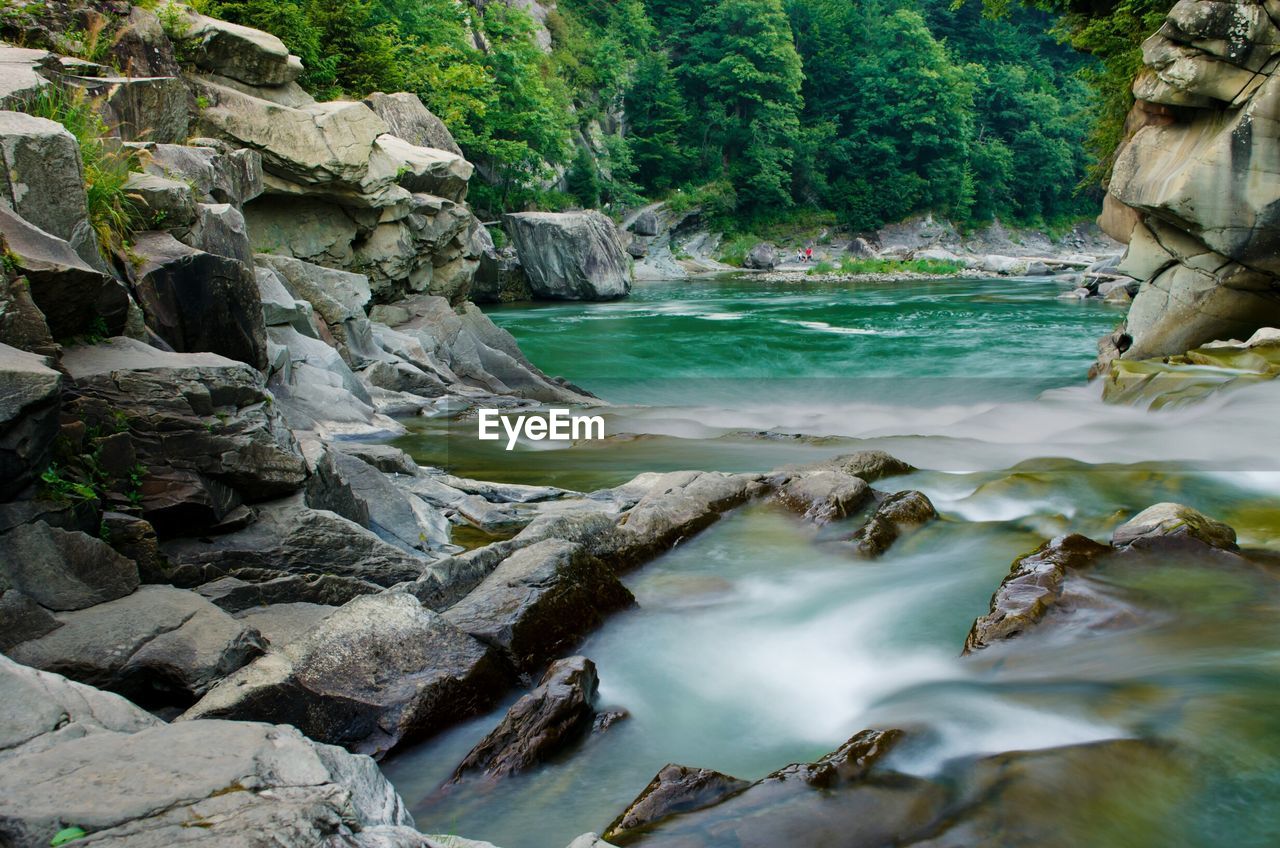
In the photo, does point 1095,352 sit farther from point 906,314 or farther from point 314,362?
point 314,362

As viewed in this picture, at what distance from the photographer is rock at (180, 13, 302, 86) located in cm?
1487

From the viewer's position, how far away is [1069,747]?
3.73 metres

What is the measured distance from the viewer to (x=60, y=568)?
4191 mm

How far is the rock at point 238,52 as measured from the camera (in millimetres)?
14867

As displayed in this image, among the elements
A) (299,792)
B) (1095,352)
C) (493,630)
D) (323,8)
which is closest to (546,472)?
(493,630)

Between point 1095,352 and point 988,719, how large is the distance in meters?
17.0

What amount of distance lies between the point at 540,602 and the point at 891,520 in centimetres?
311

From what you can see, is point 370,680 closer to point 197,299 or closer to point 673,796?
point 673,796

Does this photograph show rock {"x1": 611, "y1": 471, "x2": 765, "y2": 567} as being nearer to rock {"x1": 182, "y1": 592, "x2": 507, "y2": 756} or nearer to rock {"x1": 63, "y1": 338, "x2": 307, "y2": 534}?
rock {"x1": 182, "y1": 592, "x2": 507, "y2": 756}

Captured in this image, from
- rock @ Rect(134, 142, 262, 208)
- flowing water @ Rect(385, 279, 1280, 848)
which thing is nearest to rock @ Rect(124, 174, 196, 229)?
rock @ Rect(134, 142, 262, 208)

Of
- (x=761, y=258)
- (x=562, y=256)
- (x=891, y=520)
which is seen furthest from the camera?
(x=761, y=258)

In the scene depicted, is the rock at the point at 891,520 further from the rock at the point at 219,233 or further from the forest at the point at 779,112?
the forest at the point at 779,112

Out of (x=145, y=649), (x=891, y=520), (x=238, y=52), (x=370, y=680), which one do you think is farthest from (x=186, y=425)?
(x=238, y=52)

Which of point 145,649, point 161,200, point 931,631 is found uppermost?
point 161,200
